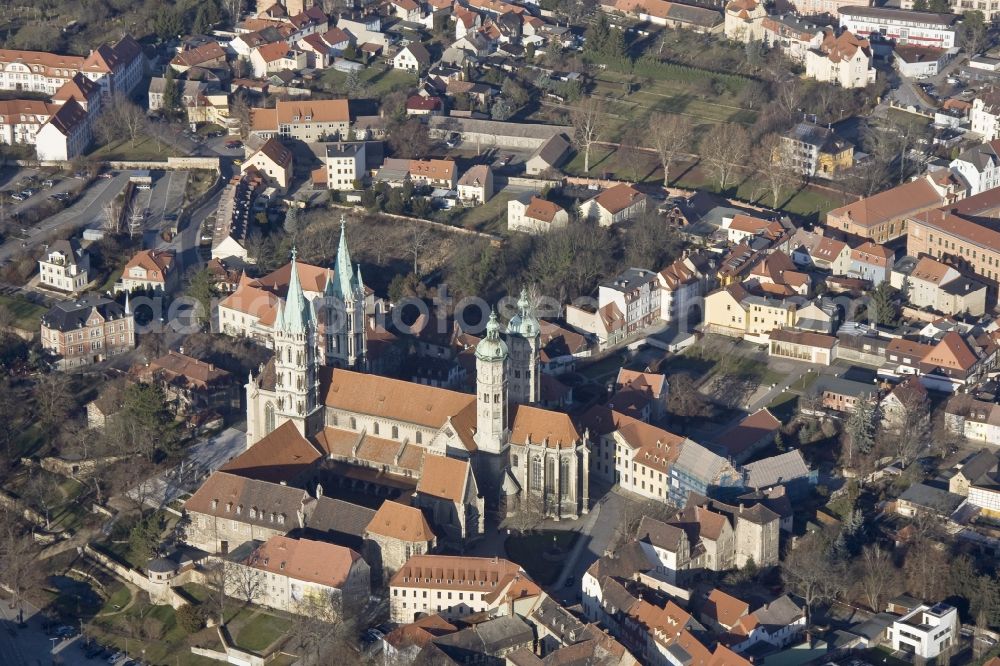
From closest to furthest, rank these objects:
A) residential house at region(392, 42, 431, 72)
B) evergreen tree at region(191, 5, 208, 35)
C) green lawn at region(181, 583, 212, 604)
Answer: green lawn at region(181, 583, 212, 604) < residential house at region(392, 42, 431, 72) < evergreen tree at region(191, 5, 208, 35)

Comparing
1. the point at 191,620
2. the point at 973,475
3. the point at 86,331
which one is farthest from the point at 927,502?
the point at 86,331

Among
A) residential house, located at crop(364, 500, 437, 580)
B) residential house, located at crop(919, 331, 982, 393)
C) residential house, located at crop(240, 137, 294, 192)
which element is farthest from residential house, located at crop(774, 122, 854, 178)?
residential house, located at crop(364, 500, 437, 580)

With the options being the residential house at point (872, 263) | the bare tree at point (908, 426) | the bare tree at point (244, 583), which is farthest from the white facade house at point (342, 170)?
the bare tree at point (244, 583)

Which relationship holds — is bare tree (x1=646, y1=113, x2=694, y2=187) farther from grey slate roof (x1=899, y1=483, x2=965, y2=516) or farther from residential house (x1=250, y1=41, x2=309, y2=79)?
grey slate roof (x1=899, y1=483, x2=965, y2=516)

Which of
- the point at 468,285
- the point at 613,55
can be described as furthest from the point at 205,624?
the point at 613,55

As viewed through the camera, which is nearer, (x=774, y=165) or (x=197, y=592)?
(x=197, y=592)

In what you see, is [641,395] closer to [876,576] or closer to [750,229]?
[876,576]
